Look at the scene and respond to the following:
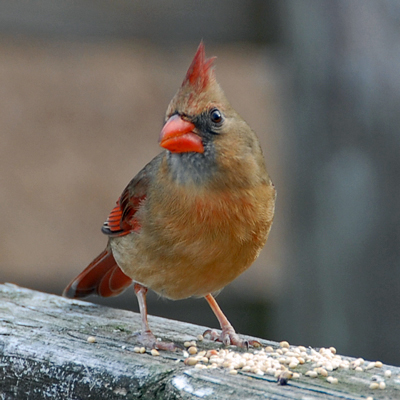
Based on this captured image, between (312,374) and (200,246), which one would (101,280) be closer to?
(200,246)

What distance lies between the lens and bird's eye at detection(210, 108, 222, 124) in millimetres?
2426

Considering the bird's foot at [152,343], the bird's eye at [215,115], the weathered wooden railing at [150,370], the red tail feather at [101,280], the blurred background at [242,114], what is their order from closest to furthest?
1. the weathered wooden railing at [150,370]
2. the bird's foot at [152,343]
3. the bird's eye at [215,115]
4. the red tail feather at [101,280]
5. the blurred background at [242,114]

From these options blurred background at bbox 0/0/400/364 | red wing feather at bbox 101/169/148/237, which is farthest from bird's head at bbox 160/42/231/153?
blurred background at bbox 0/0/400/364

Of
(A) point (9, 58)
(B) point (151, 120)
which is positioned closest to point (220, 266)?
(B) point (151, 120)

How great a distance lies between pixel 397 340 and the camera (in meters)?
3.73

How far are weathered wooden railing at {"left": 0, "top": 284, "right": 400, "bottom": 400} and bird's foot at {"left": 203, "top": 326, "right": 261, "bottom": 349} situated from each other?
0.04 metres

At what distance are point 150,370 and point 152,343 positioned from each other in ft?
0.86

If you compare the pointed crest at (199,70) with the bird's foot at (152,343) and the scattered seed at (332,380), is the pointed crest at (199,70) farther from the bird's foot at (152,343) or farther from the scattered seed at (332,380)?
the scattered seed at (332,380)

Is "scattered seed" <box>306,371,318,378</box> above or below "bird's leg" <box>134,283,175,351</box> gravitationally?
above

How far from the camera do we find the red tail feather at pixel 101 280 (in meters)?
3.10

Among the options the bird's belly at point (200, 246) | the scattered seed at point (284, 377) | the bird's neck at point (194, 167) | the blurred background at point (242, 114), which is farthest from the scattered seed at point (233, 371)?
the blurred background at point (242, 114)

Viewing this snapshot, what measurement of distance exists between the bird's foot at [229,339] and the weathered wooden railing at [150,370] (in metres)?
0.04

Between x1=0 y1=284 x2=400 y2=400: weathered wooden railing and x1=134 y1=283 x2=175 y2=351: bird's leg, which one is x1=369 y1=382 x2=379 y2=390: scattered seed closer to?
x1=0 y1=284 x2=400 y2=400: weathered wooden railing

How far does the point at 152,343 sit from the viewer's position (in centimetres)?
221
